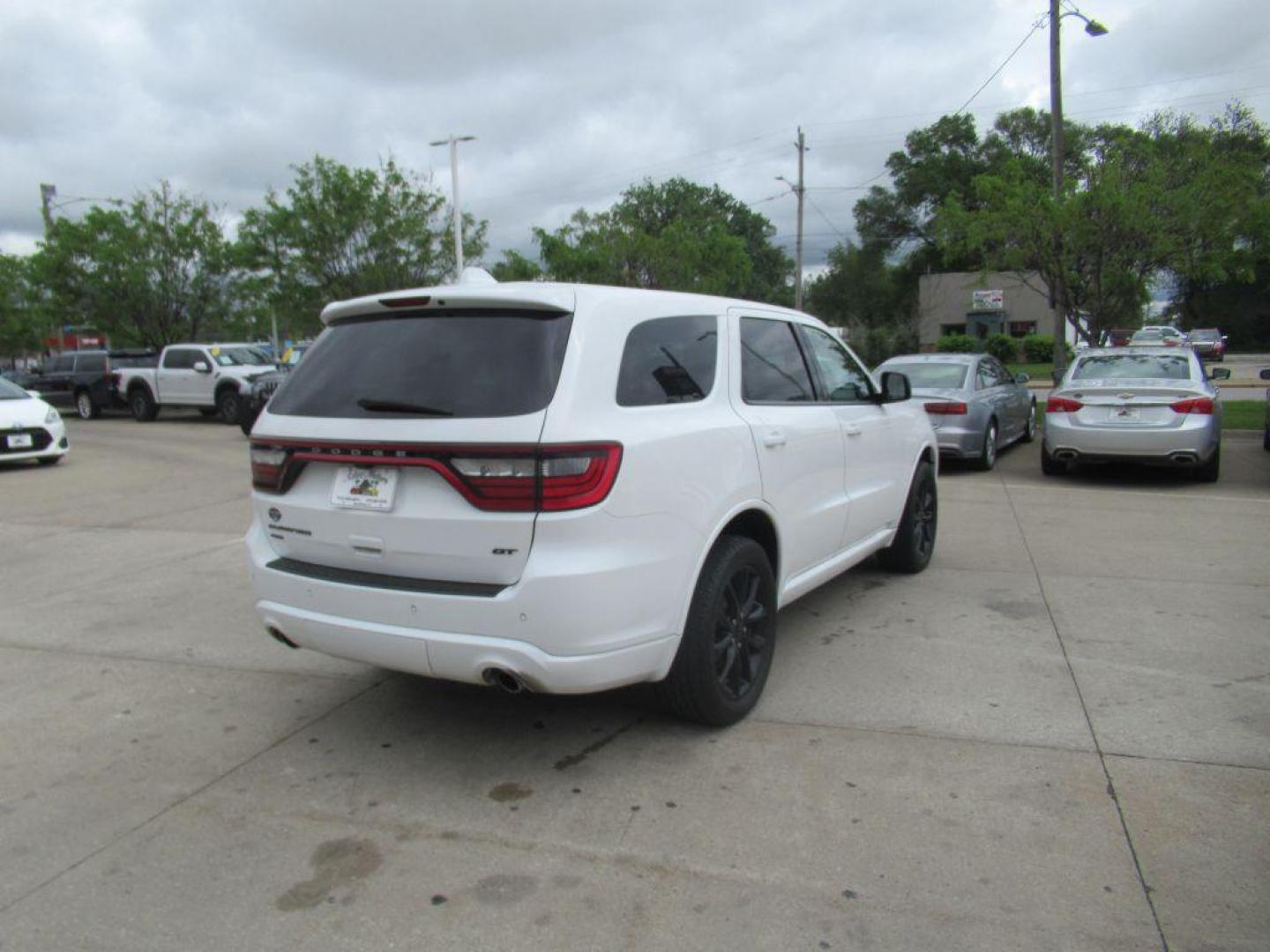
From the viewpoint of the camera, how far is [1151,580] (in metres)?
6.07

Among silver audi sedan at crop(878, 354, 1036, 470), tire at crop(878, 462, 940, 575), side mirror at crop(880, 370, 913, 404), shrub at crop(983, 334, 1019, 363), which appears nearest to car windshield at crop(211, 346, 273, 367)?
silver audi sedan at crop(878, 354, 1036, 470)

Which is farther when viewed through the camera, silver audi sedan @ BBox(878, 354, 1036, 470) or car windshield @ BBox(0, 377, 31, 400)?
car windshield @ BBox(0, 377, 31, 400)

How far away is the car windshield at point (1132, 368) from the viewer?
998 centimetres

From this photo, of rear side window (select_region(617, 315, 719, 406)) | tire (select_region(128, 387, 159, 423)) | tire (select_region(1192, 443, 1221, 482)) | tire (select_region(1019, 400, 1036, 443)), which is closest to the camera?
rear side window (select_region(617, 315, 719, 406))

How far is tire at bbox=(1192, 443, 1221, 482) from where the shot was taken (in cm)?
988

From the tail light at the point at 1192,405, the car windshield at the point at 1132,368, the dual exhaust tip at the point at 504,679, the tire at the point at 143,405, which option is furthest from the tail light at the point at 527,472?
the tire at the point at 143,405

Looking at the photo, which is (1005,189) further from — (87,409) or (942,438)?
(87,409)

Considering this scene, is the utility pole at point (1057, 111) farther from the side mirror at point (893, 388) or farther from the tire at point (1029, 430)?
the side mirror at point (893, 388)

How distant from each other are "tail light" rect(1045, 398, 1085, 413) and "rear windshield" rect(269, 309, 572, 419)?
8.30 meters

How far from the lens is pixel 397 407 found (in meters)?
3.28

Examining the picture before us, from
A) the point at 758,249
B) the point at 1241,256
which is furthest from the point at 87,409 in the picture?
the point at 758,249

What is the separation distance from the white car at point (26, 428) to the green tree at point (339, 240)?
12285 millimetres

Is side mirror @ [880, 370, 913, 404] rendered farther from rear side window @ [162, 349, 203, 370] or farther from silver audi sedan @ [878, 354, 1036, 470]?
rear side window @ [162, 349, 203, 370]

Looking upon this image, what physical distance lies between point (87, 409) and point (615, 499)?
84.3ft
